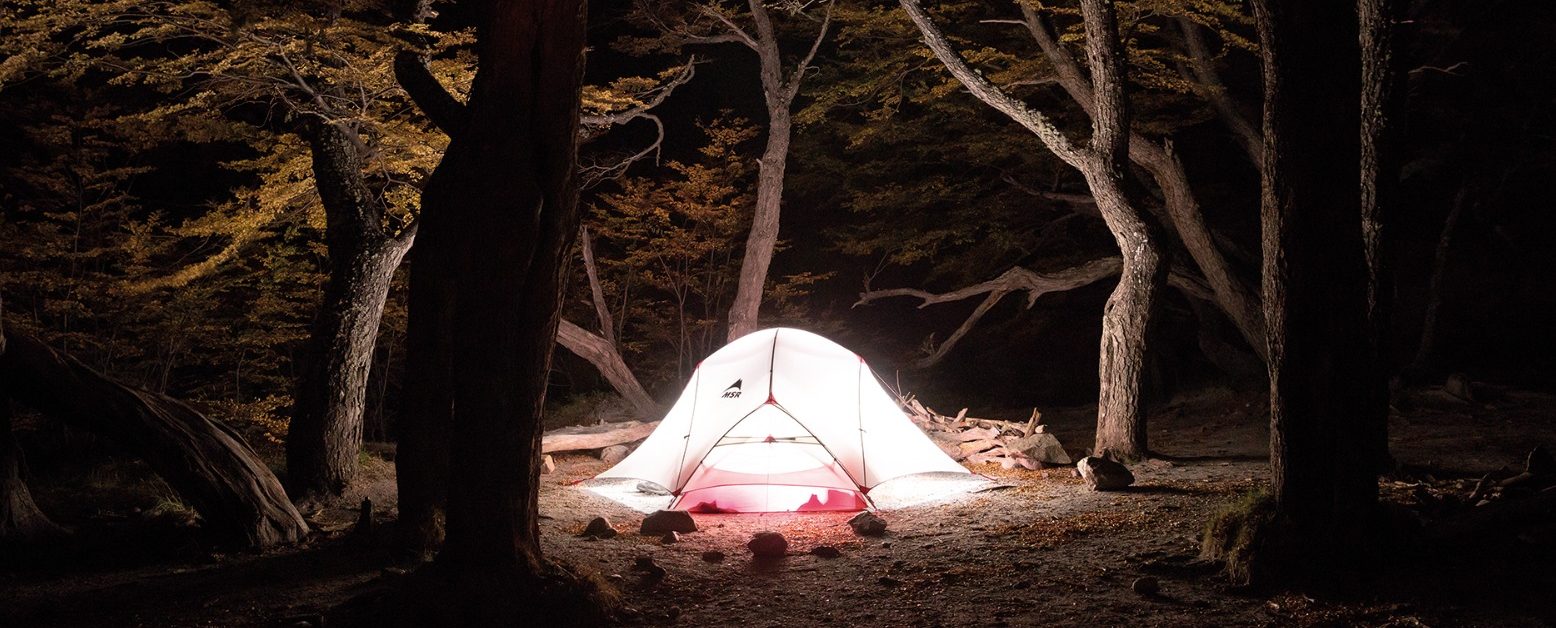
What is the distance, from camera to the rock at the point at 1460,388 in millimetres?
11266

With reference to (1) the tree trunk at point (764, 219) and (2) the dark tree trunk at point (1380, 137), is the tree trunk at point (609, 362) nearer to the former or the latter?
(1) the tree trunk at point (764, 219)

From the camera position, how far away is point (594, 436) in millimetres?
10250

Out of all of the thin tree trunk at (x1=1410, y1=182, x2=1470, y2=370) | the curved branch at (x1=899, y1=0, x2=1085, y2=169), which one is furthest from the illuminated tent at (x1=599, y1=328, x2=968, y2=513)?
the thin tree trunk at (x1=1410, y1=182, x2=1470, y2=370)

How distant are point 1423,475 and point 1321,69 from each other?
3.93 meters

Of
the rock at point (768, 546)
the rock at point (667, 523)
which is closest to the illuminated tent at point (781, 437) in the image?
the rock at point (667, 523)

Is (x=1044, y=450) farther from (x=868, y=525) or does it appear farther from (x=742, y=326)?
(x=742, y=326)

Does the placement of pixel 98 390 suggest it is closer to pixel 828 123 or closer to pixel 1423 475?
pixel 1423 475

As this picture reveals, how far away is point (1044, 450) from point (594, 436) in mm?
4483

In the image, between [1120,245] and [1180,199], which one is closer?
[1120,245]

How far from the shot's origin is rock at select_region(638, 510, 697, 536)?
6594mm

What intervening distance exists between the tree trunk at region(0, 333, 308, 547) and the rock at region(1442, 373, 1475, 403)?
12.0m

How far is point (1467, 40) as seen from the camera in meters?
12.8

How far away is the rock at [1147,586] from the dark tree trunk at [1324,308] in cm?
53

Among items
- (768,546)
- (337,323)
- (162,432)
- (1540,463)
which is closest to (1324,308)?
(1540,463)
